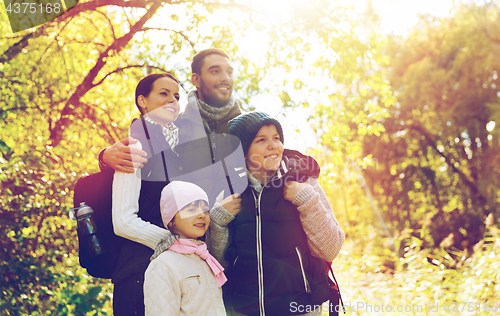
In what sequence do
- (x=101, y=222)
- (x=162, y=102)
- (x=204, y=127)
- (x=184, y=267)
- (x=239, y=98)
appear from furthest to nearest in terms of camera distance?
(x=239, y=98) < (x=204, y=127) < (x=162, y=102) < (x=101, y=222) < (x=184, y=267)

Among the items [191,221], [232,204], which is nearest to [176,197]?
[191,221]

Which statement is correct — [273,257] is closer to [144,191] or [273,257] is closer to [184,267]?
[184,267]

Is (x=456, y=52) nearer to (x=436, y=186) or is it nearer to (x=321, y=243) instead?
(x=436, y=186)

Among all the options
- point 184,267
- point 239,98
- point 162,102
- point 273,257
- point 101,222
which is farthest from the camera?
point 239,98

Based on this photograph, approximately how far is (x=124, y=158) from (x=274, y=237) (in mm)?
917

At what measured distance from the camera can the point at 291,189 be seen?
6.31ft

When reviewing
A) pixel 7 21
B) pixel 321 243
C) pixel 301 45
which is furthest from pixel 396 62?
pixel 321 243

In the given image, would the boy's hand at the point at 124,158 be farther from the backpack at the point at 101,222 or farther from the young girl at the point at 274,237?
the young girl at the point at 274,237

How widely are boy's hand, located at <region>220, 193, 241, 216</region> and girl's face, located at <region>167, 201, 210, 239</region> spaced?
110mm

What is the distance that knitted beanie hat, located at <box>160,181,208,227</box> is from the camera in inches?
70.1

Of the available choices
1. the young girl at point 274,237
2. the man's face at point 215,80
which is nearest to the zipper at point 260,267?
the young girl at point 274,237

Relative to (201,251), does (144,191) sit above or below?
above

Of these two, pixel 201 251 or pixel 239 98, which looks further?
pixel 239 98

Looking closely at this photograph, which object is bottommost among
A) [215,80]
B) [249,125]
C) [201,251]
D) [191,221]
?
→ [201,251]
